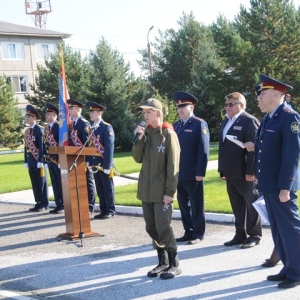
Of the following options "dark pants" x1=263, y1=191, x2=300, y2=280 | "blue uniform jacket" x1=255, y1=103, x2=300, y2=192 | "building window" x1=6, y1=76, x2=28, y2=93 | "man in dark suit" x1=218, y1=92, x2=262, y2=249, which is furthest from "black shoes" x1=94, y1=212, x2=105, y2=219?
"building window" x1=6, y1=76, x2=28, y2=93

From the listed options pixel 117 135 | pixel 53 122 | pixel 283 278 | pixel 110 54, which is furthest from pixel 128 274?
pixel 110 54

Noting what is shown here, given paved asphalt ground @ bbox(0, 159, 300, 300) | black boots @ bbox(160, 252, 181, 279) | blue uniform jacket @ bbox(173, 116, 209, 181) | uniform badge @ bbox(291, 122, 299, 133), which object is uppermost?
uniform badge @ bbox(291, 122, 299, 133)

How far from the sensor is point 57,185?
1107 centimetres

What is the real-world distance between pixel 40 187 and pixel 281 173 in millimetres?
7108

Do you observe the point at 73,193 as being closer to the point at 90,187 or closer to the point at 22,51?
the point at 90,187

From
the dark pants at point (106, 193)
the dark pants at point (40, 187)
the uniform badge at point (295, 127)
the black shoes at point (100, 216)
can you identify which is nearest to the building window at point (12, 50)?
the dark pants at point (40, 187)

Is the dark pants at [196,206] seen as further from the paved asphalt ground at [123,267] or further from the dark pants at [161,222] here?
the dark pants at [161,222]

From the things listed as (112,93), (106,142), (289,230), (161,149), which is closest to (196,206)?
(161,149)

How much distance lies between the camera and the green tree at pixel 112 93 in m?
32.2

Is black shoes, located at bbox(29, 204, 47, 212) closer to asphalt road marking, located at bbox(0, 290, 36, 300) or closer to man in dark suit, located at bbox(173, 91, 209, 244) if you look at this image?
man in dark suit, located at bbox(173, 91, 209, 244)

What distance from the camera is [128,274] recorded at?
6.20 metres

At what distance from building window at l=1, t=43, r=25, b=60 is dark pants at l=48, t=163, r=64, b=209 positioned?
150 ft

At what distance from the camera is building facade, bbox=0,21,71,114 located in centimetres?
5366

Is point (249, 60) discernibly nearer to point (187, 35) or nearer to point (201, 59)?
point (201, 59)
